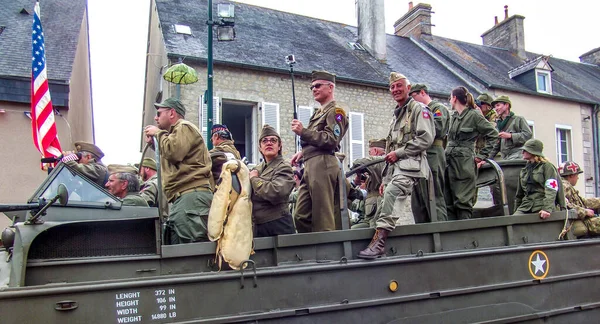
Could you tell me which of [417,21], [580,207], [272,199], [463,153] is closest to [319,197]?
[272,199]

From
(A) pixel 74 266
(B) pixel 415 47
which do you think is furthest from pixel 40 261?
(B) pixel 415 47

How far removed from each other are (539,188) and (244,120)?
41.0ft

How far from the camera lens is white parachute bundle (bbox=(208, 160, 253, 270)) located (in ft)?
13.5

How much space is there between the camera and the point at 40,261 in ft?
12.5

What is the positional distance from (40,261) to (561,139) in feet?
72.4

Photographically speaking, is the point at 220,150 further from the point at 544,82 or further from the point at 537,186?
the point at 544,82

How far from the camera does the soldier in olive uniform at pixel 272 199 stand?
4770 millimetres

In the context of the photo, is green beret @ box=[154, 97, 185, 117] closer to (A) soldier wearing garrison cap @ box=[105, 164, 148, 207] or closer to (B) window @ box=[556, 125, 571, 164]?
(A) soldier wearing garrison cap @ box=[105, 164, 148, 207]

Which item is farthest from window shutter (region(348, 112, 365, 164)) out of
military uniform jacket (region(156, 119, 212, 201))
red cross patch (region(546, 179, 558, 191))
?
military uniform jacket (region(156, 119, 212, 201))

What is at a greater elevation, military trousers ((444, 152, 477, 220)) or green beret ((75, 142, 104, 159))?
green beret ((75, 142, 104, 159))

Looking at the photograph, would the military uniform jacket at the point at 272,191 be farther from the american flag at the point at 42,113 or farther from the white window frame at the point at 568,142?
the white window frame at the point at 568,142

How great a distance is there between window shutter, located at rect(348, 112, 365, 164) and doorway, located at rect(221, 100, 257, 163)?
3.15 metres

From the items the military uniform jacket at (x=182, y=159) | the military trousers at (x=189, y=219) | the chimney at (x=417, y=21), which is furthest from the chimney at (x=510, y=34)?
the military trousers at (x=189, y=219)

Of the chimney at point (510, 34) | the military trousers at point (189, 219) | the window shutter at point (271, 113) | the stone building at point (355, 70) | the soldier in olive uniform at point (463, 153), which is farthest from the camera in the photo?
the chimney at point (510, 34)
